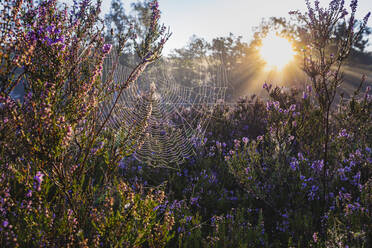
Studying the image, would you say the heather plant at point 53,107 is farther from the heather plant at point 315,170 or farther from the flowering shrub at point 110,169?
the heather plant at point 315,170

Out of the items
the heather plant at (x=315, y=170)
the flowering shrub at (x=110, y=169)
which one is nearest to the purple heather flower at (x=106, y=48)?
the flowering shrub at (x=110, y=169)

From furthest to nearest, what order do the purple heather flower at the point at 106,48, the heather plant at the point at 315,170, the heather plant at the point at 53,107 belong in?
the heather plant at the point at 315,170 < the purple heather flower at the point at 106,48 < the heather plant at the point at 53,107

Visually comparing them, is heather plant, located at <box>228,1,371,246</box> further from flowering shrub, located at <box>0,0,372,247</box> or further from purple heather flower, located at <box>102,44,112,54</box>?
purple heather flower, located at <box>102,44,112,54</box>

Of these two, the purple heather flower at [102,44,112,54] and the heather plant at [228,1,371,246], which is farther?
the heather plant at [228,1,371,246]

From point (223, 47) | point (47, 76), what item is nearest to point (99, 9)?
point (47, 76)

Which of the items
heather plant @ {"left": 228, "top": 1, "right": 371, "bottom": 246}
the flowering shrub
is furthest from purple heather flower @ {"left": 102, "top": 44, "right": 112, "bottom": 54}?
heather plant @ {"left": 228, "top": 1, "right": 371, "bottom": 246}

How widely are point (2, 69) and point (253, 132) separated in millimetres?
5600

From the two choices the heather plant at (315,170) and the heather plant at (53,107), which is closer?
the heather plant at (53,107)

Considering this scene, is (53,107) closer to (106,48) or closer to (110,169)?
(106,48)

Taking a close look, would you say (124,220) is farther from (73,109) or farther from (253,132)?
(253,132)

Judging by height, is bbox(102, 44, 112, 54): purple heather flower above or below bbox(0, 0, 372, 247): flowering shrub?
above

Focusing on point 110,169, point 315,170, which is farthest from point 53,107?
point 315,170

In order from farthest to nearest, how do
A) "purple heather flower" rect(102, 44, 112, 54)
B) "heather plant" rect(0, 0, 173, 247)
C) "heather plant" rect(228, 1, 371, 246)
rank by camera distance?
"heather plant" rect(228, 1, 371, 246) < "purple heather flower" rect(102, 44, 112, 54) < "heather plant" rect(0, 0, 173, 247)

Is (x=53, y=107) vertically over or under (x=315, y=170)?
over
